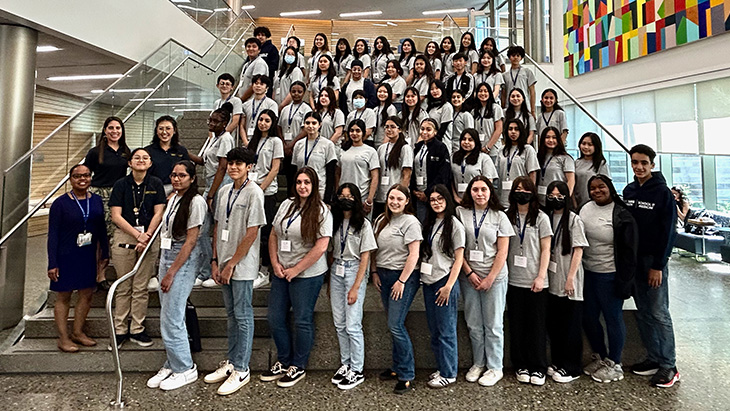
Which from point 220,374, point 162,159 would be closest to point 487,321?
point 220,374

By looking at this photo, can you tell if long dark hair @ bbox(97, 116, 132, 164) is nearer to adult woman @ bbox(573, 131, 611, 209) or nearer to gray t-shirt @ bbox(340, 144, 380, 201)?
gray t-shirt @ bbox(340, 144, 380, 201)

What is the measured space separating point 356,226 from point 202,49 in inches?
278

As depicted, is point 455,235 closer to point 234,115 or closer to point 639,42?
point 234,115

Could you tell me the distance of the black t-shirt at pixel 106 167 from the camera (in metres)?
3.82

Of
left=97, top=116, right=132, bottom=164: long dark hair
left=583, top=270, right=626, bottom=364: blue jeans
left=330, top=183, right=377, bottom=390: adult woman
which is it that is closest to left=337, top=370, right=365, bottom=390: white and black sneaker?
left=330, top=183, right=377, bottom=390: adult woman

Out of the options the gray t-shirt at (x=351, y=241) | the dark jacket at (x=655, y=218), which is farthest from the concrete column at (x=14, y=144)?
the dark jacket at (x=655, y=218)

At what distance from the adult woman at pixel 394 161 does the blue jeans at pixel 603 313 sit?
5.95 feet

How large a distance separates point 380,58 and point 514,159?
3691 millimetres

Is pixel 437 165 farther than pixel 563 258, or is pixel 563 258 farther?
pixel 437 165

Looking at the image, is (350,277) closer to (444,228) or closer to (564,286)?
(444,228)

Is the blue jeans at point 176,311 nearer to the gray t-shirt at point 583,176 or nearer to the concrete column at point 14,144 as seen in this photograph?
the concrete column at point 14,144

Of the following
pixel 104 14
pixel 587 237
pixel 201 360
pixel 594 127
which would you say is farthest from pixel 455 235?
pixel 104 14

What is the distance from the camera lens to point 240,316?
3186 mm

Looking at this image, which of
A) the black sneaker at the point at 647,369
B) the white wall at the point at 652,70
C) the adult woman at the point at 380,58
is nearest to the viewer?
the black sneaker at the point at 647,369
